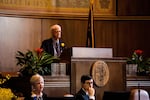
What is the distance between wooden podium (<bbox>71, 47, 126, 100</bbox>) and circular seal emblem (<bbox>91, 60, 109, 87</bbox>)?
0.06 m

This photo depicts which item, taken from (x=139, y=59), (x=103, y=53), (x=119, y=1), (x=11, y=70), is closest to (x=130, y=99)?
(x=103, y=53)

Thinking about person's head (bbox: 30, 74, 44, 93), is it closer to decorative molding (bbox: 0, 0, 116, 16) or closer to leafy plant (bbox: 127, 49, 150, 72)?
leafy plant (bbox: 127, 49, 150, 72)

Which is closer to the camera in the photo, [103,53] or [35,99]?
[35,99]

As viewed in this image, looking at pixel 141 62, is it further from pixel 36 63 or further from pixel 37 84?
pixel 37 84

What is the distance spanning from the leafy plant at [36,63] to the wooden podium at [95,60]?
419 mm

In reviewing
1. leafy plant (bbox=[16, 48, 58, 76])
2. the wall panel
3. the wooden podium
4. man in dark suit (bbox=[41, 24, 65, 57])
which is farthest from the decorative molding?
the wooden podium

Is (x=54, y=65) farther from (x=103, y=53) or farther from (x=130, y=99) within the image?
(x=130, y=99)

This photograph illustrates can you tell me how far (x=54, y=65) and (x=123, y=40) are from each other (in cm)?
407

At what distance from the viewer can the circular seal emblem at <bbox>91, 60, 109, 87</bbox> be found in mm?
7016

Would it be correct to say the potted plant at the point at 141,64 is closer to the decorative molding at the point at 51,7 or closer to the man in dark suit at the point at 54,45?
the man in dark suit at the point at 54,45

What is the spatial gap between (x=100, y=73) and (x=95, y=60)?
229 mm

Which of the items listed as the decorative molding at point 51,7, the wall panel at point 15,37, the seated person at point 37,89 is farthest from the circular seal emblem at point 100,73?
the decorative molding at point 51,7

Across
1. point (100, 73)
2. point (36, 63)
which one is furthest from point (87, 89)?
point (36, 63)

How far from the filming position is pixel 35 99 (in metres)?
5.76
